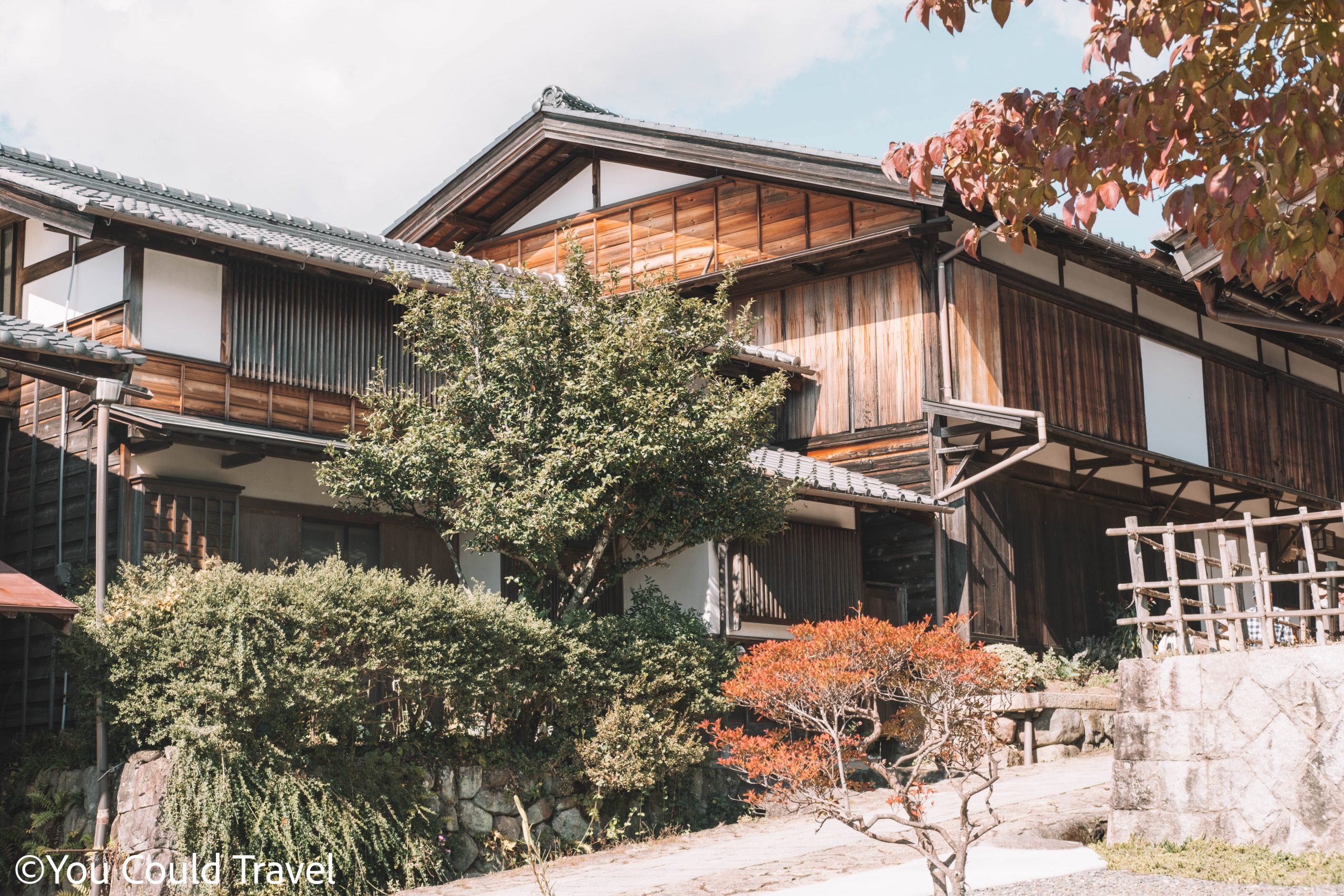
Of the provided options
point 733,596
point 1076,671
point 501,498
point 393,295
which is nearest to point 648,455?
point 501,498

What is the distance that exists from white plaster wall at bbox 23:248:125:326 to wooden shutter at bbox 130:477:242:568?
2337 millimetres

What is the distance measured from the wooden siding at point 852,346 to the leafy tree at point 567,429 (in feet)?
18.6

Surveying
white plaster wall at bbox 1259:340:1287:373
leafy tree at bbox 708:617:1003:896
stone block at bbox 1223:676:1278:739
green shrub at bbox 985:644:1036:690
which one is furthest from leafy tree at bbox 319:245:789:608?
white plaster wall at bbox 1259:340:1287:373

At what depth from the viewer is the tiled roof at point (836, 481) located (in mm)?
17234

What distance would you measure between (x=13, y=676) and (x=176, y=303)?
14.7ft

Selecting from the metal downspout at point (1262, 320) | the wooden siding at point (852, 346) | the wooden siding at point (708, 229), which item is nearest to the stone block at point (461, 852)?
the metal downspout at point (1262, 320)

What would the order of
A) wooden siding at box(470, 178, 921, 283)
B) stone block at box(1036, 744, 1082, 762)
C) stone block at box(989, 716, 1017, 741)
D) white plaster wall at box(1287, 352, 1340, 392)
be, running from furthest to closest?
white plaster wall at box(1287, 352, 1340, 392) → wooden siding at box(470, 178, 921, 283) → stone block at box(1036, 744, 1082, 762) → stone block at box(989, 716, 1017, 741)

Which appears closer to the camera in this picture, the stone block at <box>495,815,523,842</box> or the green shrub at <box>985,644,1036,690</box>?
the stone block at <box>495,815,523,842</box>

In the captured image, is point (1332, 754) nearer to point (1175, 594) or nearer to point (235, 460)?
point (1175, 594)

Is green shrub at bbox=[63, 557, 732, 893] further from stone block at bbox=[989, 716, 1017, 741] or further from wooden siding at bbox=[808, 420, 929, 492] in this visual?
wooden siding at bbox=[808, 420, 929, 492]

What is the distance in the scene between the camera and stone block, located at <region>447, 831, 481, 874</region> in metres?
12.2

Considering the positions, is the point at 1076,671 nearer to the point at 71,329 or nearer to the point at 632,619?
the point at 632,619

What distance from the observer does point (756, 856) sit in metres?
12.1

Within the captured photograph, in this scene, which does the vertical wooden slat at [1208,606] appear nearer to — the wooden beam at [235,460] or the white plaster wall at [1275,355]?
the wooden beam at [235,460]
